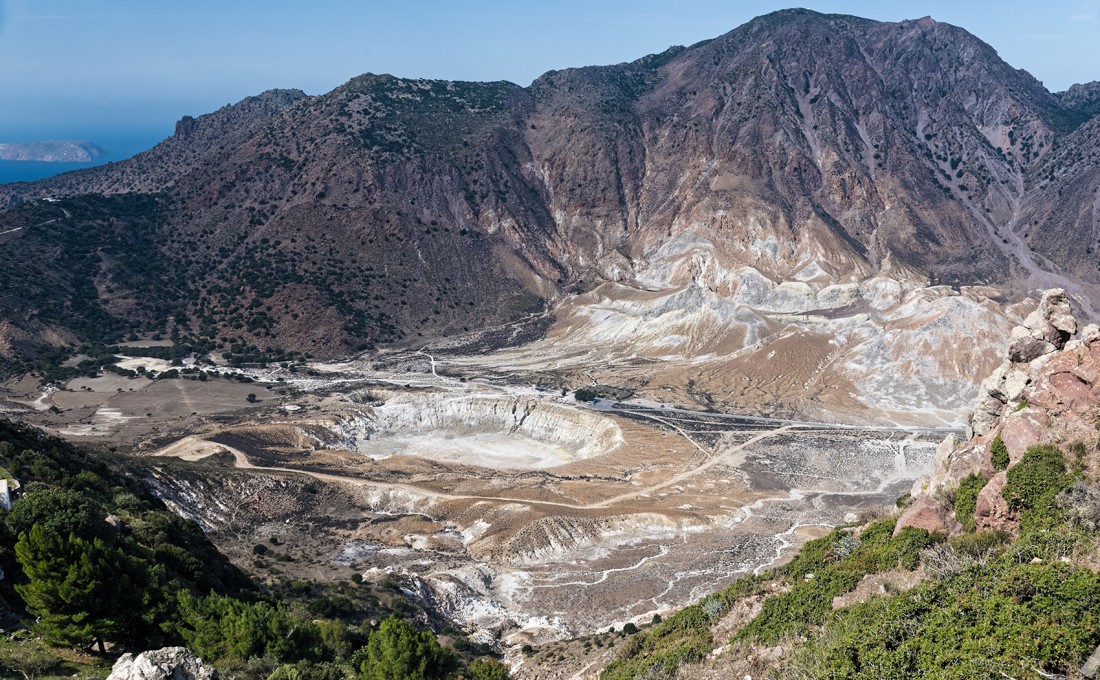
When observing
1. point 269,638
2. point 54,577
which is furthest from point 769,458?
point 54,577

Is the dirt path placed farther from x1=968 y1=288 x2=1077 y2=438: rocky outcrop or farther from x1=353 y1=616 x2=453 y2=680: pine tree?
x1=968 y1=288 x2=1077 y2=438: rocky outcrop

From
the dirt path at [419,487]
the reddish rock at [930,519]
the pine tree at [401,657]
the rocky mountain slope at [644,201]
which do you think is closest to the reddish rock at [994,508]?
the reddish rock at [930,519]

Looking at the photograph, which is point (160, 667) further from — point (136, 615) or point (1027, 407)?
point (1027, 407)

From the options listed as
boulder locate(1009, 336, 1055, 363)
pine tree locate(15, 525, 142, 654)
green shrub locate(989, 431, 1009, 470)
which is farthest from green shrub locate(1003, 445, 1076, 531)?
pine tree locate(15, 525, 142, 654)

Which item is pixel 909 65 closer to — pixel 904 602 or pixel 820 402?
pixel 820 402

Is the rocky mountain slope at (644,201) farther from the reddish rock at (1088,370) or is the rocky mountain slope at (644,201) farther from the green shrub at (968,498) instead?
the green shrub at (968,498)
